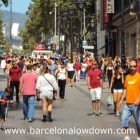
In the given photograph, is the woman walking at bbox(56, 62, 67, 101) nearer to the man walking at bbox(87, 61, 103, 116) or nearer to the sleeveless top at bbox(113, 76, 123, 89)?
the man walking at bbox(87, 61, 103, 116)

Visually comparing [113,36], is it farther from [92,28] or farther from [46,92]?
[46,92]

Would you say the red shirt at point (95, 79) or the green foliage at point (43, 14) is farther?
the green foliage at point (43, 14)

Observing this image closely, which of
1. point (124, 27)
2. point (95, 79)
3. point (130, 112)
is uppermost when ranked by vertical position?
point (124, 27)

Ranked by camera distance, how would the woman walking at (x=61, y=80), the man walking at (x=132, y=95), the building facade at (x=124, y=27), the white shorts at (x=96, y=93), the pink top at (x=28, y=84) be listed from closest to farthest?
the man walking at (x=132, y=95) → the pink top at (x=28, y=84) → the white shorts at (x=96, y=93) → the woman walking at (x=61, y=80) → the building facade at (x=124, y=27)

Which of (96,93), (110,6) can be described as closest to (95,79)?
(96,93)

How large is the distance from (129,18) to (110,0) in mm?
7974

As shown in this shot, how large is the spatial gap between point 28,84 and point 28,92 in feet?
0.84

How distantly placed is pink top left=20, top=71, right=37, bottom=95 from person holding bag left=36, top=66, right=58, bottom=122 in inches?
5.9

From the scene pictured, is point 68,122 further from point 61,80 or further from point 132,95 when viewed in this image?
point 61,80

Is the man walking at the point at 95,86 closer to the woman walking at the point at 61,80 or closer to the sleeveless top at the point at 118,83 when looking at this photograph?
the sleeveless top at the point at 118,83

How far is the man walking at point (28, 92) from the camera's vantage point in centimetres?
1752

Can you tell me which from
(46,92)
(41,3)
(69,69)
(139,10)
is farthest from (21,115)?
(41,3)

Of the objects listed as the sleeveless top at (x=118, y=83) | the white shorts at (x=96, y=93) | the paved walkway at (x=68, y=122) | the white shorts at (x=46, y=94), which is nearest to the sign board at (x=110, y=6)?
the paved walkway at (x=68, y=122)

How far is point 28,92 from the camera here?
1761 cm
